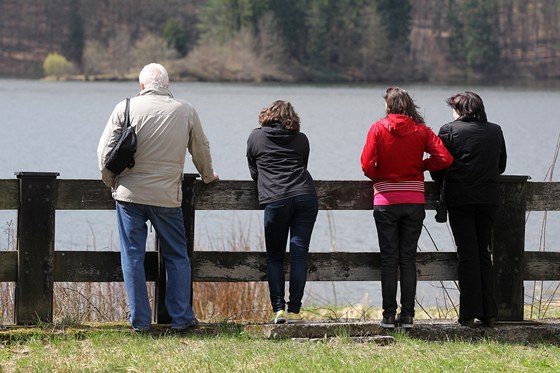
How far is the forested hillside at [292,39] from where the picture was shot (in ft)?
375

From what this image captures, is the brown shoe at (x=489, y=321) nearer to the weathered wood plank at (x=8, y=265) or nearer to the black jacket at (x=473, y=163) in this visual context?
the black jacket at (x=473, y=163)

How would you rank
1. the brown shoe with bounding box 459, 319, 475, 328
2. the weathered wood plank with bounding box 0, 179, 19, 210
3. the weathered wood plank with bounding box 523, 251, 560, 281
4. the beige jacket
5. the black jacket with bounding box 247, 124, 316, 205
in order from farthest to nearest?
1. the weathered wood plank with bounding box 523, 251, 560, 281
2. the brown shoe with bounding box 459, 319, 475, 328
3. the black jacket with bounding box 247, 124, 316, 205
4. the weathered wood plank with bounding box 0, 179, 19, 210
5. the beige jacket

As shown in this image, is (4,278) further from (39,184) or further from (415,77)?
(415,77)

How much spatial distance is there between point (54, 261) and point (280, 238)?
1525 millimetres

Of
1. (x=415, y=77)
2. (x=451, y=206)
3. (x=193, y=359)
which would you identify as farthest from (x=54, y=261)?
(x=415, y=77)

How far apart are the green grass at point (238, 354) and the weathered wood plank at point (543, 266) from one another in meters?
0.70

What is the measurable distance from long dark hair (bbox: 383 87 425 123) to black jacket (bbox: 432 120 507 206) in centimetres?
30

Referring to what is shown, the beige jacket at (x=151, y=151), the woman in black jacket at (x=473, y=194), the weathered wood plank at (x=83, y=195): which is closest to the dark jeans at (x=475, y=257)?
the woman in black jacket at (x=473, y=194)

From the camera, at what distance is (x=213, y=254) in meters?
7.43

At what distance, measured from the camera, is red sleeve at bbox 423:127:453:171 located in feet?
23.7

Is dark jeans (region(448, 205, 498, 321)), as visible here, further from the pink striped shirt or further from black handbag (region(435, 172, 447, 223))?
the pink striped shirt

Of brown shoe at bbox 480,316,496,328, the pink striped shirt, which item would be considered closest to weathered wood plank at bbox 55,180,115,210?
the pink striped shirt

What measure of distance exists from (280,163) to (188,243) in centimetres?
85

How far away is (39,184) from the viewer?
706 cm
